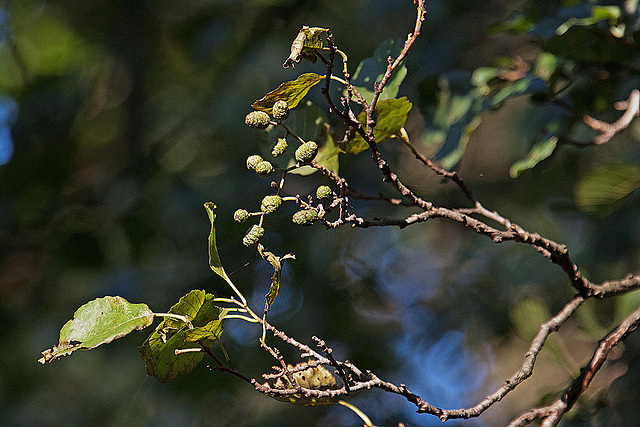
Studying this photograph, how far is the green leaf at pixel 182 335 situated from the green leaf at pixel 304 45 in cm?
19

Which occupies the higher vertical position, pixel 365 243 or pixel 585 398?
→ pixel 365 243

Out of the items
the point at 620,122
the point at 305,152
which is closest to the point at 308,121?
the point at 305,152

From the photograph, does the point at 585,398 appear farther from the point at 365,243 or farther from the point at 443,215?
the point at 365,243

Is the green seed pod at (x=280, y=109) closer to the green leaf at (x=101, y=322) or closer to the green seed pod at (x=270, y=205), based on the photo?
the green seed pod at (x=270, y=205)

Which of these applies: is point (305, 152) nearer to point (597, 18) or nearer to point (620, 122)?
point (597, 18)

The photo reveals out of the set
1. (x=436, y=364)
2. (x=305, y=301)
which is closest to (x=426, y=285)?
(x=436, y=364)

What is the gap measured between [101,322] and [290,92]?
0.79ft

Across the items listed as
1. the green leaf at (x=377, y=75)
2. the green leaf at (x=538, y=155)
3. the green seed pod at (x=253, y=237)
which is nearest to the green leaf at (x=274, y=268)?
the green seed pod at (x=253, y=237)

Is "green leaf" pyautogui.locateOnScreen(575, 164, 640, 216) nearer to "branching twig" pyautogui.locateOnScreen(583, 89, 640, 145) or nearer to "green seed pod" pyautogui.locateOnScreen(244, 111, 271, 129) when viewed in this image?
"branching twig" pyautogui.locateOnScreen(583, 89, 640, 145)

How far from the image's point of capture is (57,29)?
→ 221cm

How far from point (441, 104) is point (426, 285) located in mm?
1294

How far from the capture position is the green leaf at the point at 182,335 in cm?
44

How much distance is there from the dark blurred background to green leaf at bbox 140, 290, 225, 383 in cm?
70

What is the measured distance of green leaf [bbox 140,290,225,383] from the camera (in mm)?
444
